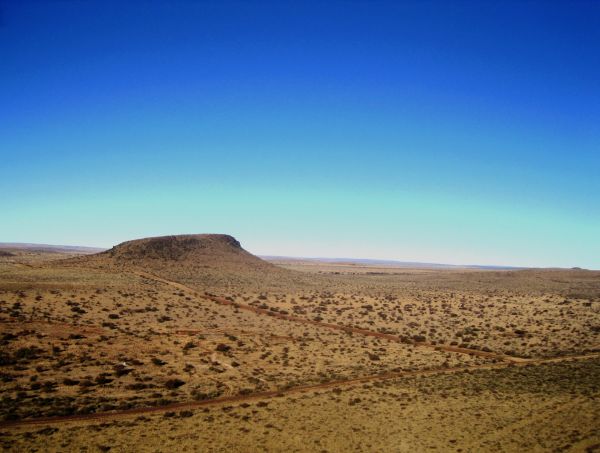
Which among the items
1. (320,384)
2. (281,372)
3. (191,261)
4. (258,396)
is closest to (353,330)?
(281,372)

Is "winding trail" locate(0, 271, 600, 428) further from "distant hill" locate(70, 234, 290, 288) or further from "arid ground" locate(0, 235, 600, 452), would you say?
"distant hill" locate(70, 234, 290, 288)

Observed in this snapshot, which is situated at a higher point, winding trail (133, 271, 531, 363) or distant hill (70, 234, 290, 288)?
distant hill (70, 234, 290, 288)

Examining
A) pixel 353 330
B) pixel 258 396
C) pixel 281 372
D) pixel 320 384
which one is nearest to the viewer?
pixel 258 396

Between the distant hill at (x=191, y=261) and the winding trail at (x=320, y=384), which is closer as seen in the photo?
the winding trail at (x=320, y=384)

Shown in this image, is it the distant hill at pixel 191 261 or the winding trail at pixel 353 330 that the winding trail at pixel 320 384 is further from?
the distant hill at pixel 191 261

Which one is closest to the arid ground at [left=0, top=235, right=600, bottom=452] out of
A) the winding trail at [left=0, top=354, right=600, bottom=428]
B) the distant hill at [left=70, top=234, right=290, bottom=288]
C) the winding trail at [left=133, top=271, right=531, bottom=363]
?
the winding trail at [left=0, top=354, right=600, bottom=428]

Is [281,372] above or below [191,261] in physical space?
below

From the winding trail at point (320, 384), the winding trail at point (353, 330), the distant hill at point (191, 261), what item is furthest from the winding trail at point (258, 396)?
the distant hill at point (191, 261)

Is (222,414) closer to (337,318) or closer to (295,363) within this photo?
(295,363)

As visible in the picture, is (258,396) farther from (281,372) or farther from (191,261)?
(191,261)
